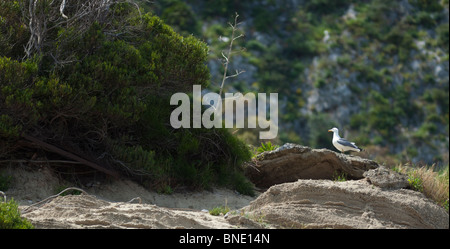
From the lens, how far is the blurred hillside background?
41.0m

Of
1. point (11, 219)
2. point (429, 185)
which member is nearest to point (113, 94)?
point (11, 219)


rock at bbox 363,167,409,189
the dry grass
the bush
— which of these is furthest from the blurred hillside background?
the bush

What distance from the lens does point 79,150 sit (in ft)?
31.8

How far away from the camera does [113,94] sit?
384 inches

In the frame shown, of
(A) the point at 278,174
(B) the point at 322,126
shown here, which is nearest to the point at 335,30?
(B) the point at 322,126

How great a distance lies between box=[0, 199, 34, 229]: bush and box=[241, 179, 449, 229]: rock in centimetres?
282

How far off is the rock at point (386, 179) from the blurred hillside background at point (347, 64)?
28.3m

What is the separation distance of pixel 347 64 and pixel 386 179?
3689cm

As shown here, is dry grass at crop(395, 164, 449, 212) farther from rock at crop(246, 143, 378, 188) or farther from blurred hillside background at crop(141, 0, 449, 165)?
blurred hillside background at crop(141, 0, 449, 165)

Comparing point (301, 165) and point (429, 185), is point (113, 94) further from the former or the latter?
point (429, 185)

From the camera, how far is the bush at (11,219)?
21.2ft

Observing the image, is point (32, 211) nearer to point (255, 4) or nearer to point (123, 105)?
point (123, 105)

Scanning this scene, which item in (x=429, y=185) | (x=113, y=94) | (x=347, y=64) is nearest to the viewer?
(x=113, y=94)

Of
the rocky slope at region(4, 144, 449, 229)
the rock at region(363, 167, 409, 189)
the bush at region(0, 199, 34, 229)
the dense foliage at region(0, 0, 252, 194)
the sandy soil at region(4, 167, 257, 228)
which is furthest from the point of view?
the rock at region(363, 167, 409, 189)
